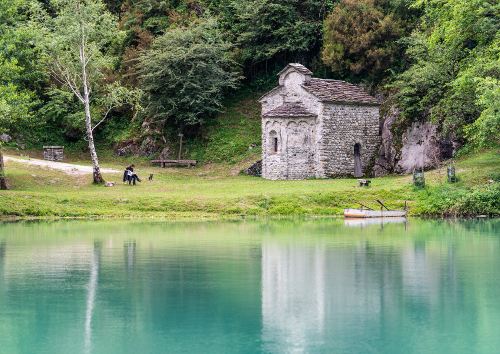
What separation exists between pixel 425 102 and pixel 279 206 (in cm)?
1411

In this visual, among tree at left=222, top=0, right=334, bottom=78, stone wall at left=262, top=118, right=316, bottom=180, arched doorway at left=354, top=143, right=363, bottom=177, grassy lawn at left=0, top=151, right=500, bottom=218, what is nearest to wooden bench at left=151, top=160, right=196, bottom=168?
stone wall at left=262, top=118, right=316, bottom=180

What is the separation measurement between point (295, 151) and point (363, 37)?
945 centimetres

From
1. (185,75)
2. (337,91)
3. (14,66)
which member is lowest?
(337,91)

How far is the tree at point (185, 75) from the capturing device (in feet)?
224

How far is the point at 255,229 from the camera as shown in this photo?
42812 millimetres

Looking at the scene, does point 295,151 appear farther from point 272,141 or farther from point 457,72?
point 457,72

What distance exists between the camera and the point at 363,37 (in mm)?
64562

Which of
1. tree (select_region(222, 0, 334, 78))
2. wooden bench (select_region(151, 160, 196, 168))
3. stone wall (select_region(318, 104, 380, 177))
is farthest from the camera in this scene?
tree (select_region(222, 0, 334, 78))

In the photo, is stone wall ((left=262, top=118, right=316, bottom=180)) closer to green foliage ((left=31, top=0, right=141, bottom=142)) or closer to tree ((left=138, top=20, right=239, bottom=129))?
tree ((left=138, top=20, right=239, bottom=129))

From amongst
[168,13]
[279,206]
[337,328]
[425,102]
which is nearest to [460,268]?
[337,328]

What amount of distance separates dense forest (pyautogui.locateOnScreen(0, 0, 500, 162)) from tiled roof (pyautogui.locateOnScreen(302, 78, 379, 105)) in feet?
5.57

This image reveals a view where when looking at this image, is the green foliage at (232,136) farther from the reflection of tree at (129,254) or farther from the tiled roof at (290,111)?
the reflection of tree at (129,254)

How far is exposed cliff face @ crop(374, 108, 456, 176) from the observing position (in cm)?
5919

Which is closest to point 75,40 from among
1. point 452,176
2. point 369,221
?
point 369,221
